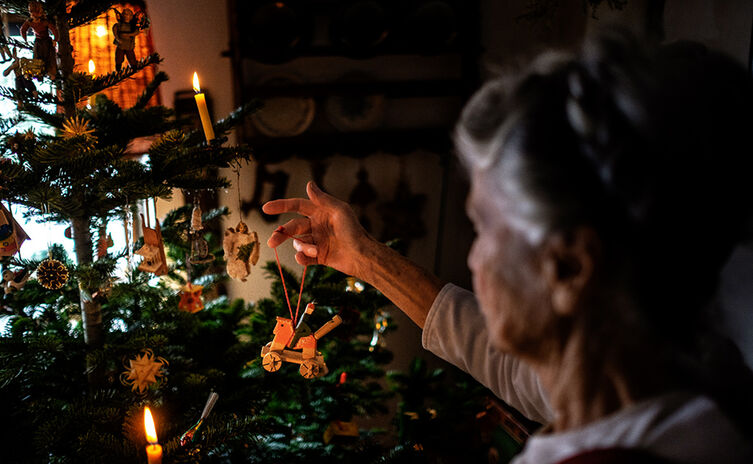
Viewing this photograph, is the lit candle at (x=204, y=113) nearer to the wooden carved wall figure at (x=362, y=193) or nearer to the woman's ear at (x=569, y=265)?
the woman's ear at (x=569, y=265)

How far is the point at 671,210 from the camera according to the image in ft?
1.86

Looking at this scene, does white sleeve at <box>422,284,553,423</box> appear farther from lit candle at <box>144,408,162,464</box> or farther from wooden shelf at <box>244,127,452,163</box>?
wooden shelf at <box>244,127,452,163</box>

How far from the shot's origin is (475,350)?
3.57 ft

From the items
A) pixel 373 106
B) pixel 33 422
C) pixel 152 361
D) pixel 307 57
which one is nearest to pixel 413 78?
pixel 373 106

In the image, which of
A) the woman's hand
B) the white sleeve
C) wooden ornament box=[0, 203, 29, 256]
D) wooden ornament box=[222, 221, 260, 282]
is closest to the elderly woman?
the white sleeve

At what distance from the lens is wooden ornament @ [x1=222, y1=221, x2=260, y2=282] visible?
1.41m

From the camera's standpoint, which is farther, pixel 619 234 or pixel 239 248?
pixel 239 248

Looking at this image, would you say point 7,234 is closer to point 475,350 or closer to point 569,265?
point 475,350

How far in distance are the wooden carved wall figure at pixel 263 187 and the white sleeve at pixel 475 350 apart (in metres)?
1.63

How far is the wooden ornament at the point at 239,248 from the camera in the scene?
4.63 feet

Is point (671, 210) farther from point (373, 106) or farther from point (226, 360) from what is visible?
point (373, 106)

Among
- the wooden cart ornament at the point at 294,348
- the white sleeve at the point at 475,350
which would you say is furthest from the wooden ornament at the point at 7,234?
the white sleeve at the point at 475,350

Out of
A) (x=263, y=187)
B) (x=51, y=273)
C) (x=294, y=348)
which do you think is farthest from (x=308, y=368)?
(x=263, y=187)

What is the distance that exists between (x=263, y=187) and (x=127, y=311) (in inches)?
45.1
